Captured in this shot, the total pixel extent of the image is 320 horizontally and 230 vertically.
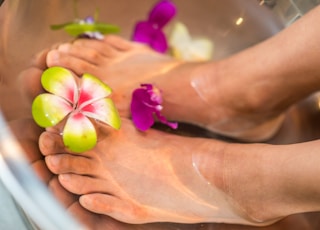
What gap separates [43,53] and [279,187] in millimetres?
469

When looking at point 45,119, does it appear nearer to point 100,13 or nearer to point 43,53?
point 43,53

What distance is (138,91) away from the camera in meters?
0.90

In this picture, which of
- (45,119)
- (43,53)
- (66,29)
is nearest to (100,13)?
(66,29)

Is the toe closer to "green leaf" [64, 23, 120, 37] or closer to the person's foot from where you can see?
"green leaf" [64, 23, 120, 37]

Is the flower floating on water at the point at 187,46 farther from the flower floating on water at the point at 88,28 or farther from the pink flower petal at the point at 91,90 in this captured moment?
the pink flower petal at the point at 91,90

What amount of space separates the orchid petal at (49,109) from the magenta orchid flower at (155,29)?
345mm

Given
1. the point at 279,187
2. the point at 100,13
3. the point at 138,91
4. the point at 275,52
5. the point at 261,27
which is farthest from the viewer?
the point at 261,27

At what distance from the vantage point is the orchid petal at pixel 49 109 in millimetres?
734

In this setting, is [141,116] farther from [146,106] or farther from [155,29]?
[155,29]

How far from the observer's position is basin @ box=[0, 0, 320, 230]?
0.50 metres

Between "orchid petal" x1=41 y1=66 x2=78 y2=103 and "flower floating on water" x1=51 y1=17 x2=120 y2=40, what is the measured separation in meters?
0.15

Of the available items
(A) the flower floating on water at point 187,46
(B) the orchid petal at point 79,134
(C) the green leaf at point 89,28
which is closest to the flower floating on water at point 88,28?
(C) the green leaf at point 89,28

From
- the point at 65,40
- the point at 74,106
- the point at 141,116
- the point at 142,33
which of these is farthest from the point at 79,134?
the point at 142,33

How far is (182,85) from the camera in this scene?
36.0 inches
